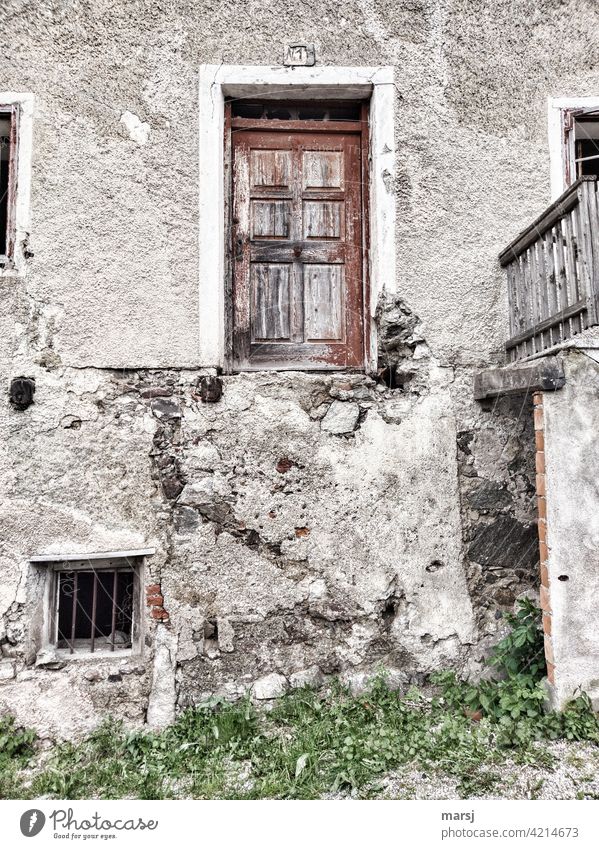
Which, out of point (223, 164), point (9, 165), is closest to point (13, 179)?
point (9, 165)

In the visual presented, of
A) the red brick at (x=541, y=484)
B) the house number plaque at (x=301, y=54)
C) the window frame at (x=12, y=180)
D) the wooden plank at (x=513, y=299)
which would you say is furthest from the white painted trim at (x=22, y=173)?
the red brick at (x=541, y=484)

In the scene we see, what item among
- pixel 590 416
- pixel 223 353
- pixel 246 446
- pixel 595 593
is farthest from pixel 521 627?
pixel 223 353

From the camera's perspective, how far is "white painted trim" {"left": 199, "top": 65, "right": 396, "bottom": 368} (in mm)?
3502

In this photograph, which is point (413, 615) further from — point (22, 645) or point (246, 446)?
point (22, 645)

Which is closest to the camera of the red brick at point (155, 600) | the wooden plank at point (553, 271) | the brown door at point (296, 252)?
the wooden plank at point (553, 271)

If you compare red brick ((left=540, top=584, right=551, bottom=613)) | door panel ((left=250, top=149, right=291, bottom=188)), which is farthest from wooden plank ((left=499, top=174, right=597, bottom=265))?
red brick ((left=540, top=584, right=551, bottom=613))

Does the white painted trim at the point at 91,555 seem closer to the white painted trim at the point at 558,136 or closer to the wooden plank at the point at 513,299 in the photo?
the wooden plank at the point at 513,299

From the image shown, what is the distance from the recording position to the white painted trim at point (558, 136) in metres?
3.64

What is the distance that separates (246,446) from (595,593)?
2031 mm

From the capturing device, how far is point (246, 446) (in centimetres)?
343

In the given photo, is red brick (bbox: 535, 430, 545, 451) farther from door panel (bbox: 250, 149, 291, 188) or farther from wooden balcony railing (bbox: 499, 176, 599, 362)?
door panel (bbox: 250, 149, 291, 188)

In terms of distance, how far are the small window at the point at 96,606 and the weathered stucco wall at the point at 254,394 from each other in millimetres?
171

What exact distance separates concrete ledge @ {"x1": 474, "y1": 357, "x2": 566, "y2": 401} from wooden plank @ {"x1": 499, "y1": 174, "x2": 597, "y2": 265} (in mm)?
738

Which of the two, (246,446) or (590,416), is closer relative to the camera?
(590,416)
